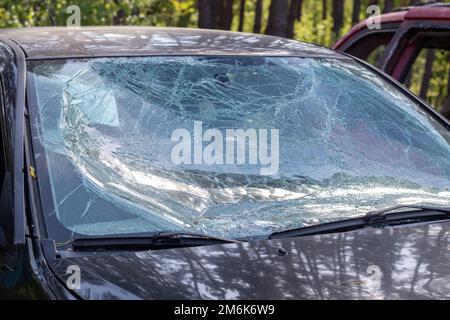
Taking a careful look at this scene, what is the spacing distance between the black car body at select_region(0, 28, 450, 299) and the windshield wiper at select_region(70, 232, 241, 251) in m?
0.02

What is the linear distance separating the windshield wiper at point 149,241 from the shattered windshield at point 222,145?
0.05m

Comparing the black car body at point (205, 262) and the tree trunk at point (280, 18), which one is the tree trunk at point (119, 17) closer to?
the tree trunk at point (280, 18)

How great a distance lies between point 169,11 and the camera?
13.1 metres

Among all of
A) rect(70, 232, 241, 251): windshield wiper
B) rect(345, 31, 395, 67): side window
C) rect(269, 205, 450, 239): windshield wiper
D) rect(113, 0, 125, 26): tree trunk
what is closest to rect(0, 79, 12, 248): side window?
rect(70, 232, 241, 251): windshield wiper

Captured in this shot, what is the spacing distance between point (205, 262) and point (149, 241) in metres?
0.25

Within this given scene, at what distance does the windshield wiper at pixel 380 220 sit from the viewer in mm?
3014

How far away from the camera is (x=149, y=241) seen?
9.38 ft

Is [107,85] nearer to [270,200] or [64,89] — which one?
[64,89]

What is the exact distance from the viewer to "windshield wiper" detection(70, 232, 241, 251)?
283cm

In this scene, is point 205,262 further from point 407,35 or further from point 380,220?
point 407,35

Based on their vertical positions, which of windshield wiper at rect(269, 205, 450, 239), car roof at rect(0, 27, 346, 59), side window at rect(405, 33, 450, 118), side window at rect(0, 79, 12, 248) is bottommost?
side window at rect(405, 33, 450, 118)

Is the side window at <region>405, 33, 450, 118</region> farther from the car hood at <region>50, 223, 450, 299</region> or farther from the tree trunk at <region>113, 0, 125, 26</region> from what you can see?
the car hood at <region>50, 223, 450, 299</region>

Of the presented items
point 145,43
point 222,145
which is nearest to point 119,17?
point 145,43

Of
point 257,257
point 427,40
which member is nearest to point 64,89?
point 257,257
